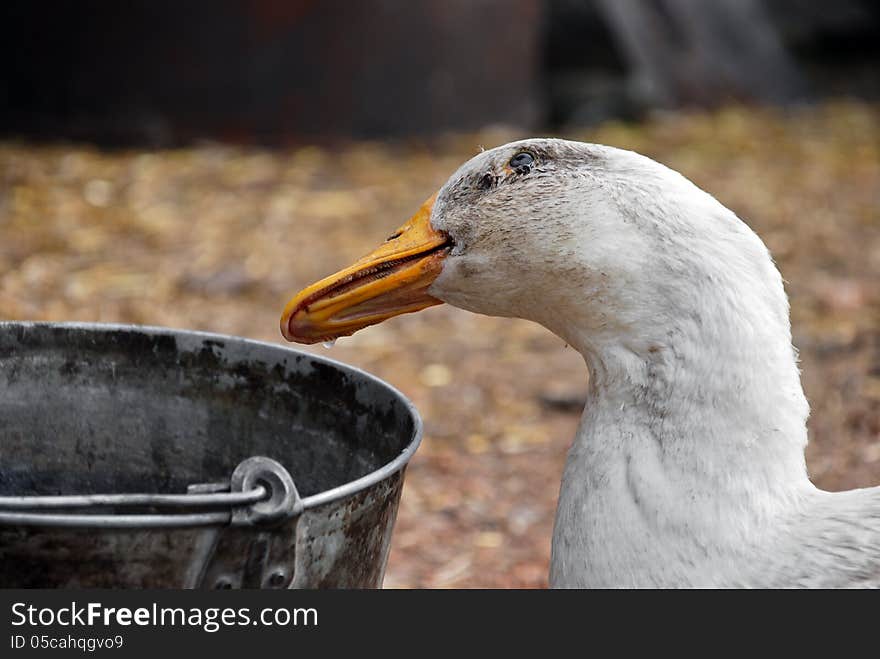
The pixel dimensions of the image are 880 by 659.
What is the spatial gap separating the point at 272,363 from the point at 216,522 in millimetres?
642

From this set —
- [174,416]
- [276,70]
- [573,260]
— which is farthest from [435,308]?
[573,260]

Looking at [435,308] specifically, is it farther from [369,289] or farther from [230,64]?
[369,289]

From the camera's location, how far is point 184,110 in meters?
7.08

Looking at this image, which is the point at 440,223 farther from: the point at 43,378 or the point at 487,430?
the point at 487,430

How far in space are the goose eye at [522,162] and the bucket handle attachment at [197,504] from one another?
69cm

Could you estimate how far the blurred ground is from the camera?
152 inches

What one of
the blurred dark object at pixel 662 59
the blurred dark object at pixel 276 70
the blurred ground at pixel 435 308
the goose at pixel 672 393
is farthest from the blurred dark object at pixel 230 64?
the goose at pixel 672 393

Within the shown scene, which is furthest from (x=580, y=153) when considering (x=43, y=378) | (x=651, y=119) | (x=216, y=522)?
(x=651, y=119)

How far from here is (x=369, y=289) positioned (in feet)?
6.82

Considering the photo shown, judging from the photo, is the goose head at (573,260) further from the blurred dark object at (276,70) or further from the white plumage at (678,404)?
the blurred dark object at (276,70)

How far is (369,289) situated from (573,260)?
364 millimetres

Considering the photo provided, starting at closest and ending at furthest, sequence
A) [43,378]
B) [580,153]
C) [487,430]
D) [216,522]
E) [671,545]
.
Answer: [216,522] < [671,545] < [580,153] < [43,378] < [487,430]

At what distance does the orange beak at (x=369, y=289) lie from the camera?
208 centimetres

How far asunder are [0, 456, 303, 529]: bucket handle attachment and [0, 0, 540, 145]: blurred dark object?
217 inches
